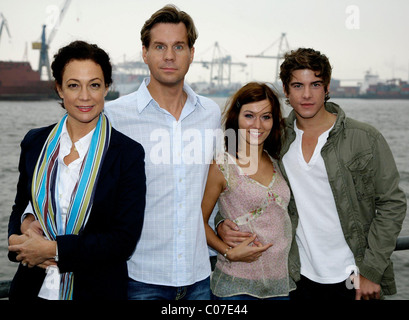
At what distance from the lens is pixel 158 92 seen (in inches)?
77.8

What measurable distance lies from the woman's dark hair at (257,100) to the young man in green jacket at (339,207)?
9 centimetres

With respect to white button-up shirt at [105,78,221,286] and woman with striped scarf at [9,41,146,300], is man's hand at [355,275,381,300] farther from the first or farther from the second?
woman with striped scarf at [9,41,146,300]

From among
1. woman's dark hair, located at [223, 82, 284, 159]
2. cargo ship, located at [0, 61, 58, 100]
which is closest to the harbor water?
woman's dark hair, located at [223, 82, 284, 159]

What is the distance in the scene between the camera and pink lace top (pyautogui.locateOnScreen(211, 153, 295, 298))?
1.93 metres

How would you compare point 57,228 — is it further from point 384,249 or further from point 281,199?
point 384,249

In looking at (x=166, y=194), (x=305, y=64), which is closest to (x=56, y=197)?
(x=166, y=194)

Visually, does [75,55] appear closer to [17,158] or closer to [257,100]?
[257,100]

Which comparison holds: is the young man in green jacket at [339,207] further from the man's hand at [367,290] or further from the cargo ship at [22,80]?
the cargo ship at [22,80]

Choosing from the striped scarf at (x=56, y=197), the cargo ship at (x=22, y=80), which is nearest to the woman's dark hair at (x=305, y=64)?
the striped scarf at (x=56, y=197)

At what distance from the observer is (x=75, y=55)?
160cm

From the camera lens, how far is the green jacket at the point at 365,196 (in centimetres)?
192

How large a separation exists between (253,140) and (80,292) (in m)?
0.96

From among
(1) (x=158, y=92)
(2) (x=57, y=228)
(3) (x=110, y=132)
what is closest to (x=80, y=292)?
(2) (x=57, y=228)

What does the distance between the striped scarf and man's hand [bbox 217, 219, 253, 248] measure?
679 millimetres
